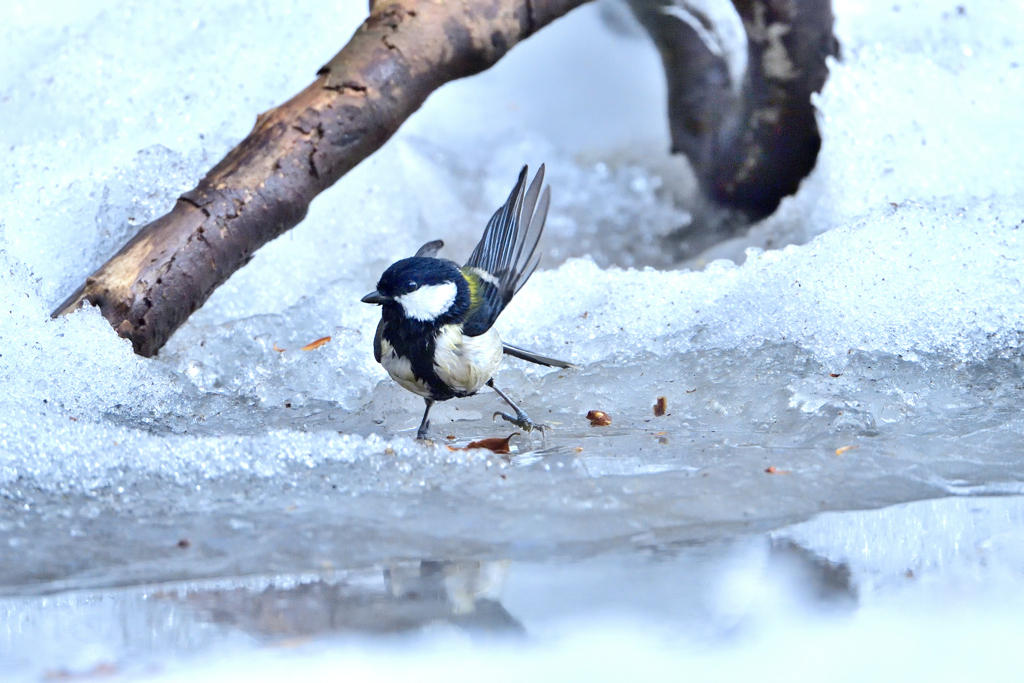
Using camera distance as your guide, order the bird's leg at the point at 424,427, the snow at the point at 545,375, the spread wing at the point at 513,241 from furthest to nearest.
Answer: the spread wing at the point at 513,241 < the bird's leg at the point at 424,427 < the snow at the point at 545,375

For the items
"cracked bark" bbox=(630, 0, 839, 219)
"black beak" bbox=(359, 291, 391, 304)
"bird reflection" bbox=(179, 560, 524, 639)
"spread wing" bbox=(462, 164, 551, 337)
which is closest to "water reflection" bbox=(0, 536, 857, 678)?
"bird reflection" bbox=(179, 560, 524, 639)

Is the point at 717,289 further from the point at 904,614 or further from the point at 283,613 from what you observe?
the point at 283,613

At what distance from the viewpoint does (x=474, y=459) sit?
1.93 metres

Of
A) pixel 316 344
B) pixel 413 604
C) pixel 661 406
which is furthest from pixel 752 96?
pixel 413 604

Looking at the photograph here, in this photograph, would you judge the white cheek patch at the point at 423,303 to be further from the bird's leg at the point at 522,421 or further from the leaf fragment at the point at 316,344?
the leaf fragment at the point at 316,344

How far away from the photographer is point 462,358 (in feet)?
6.77

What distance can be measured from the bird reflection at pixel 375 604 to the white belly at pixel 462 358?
65 cm

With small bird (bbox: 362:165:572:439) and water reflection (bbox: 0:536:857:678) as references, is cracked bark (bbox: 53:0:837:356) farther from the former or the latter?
water reflection (bbox: 0:536:857:678)

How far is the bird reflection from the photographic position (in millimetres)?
1247

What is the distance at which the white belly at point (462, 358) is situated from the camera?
2.05 m

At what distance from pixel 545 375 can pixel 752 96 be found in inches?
70.7

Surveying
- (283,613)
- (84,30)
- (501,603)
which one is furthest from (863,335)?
(84,30)

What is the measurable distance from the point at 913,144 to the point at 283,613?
2906mm

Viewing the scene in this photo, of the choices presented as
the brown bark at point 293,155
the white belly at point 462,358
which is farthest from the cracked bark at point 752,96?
the white belly at point 462,358
